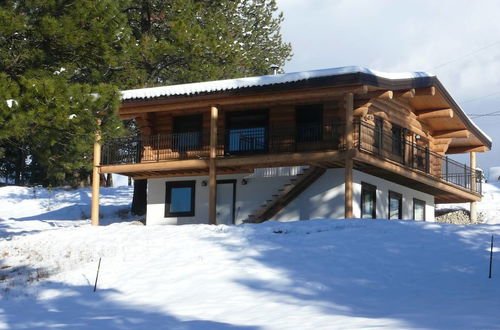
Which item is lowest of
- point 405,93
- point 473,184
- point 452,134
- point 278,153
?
point 473,184

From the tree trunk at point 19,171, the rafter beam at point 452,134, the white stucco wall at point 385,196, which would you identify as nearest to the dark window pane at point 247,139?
the white stucco wall at point 385,196

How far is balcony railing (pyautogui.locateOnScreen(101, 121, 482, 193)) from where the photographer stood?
26.8 m

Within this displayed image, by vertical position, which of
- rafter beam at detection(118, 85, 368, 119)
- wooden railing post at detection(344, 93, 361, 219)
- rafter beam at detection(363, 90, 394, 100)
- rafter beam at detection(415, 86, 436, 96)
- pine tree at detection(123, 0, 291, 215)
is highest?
pine tree at detection(123, 0, 291, 215)

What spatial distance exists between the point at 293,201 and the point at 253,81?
446 cm

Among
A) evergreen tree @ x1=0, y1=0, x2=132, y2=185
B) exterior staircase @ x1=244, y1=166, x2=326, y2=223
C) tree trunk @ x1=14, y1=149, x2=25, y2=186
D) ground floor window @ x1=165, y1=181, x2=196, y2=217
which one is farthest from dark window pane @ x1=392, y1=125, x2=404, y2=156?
tree trunk @ x1=14, y1=149, x2=25, y2=186

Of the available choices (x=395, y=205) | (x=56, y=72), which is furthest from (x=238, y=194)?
(x=56, y=72)

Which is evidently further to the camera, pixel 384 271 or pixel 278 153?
pixel 278 153

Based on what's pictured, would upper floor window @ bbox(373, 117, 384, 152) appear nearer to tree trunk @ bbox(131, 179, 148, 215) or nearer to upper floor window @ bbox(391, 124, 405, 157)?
upper floor window @ bbox(391, 124, 405, 157)

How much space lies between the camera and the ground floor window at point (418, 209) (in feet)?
104

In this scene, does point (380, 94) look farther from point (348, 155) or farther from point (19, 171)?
point (19, 171)

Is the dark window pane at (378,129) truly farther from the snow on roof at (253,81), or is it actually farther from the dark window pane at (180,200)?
the dark window pane at (180,200)

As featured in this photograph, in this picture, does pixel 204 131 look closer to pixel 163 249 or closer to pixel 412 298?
pixel 163 249

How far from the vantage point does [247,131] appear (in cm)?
2808

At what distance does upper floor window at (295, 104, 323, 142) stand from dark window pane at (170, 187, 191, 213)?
4939 mm
